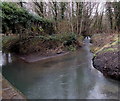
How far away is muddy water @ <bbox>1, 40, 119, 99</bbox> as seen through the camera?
13.5 ft

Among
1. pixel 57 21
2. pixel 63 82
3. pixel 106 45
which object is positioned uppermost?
pixel 57 21

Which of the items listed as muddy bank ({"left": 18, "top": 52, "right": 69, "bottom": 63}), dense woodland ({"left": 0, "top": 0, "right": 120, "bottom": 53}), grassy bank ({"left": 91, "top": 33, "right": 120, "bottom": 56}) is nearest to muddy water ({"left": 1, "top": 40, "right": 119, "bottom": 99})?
grassy bank ({"left": 91, "top": 33, "right": 120, "bottom": 56})

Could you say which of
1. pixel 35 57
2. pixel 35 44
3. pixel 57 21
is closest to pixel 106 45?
pixel 35 57

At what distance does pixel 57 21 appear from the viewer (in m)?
12.3

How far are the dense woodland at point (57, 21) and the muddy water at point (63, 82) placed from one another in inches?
99.9

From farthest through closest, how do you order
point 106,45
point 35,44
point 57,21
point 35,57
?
point 57,21, point 35,44, point 35,57, point 106,45

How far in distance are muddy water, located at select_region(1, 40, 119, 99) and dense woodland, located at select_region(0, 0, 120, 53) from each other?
2.54m

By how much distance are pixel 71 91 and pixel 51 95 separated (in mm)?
592

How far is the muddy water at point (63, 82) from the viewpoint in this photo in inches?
162

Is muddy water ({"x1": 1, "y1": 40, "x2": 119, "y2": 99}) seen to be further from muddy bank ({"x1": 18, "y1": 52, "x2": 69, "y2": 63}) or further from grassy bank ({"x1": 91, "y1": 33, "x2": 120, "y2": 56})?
muddy bank ({"x1": 18, "y1": 52, "x2": 69, "y2": 63})

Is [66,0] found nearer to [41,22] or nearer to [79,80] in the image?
[41,22]

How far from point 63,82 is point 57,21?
813 cm

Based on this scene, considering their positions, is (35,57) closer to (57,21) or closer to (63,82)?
(63,82)

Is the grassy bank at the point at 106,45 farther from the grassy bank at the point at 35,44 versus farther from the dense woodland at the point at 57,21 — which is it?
the grassy bank at the point at 35,44
